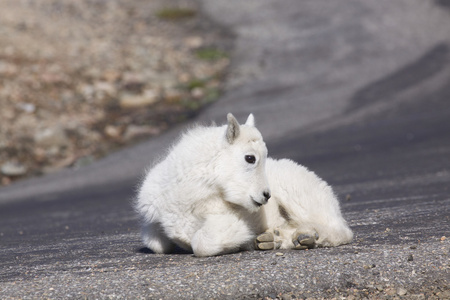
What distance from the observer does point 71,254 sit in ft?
25.5

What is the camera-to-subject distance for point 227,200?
6742 millimetres

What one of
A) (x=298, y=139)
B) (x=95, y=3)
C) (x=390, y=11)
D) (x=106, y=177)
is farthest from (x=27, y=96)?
(x=390, y=11)

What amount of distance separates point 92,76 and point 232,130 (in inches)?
612

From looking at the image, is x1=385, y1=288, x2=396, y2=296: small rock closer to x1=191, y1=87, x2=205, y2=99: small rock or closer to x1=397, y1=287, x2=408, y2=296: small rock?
x1=397, y1=287, x2=408, y2=296: small rock

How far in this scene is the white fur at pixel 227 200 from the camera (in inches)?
263

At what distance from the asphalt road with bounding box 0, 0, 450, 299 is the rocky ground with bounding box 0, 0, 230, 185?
1030 mm

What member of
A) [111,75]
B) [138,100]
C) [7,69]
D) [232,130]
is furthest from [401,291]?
[7,69]

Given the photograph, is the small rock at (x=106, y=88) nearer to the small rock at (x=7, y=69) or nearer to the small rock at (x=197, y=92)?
the small rock at (x=197, y=92)

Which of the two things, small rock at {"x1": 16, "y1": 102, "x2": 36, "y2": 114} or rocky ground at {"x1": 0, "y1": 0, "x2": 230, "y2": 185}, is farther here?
small rock at {"x1": 16, "y1": 102, "x2": 36, "y2": 114}

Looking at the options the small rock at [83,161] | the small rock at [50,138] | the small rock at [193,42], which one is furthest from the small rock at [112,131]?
the small rock at [193,42]

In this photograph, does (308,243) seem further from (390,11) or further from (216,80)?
(390,11)

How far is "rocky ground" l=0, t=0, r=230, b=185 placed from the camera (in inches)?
707

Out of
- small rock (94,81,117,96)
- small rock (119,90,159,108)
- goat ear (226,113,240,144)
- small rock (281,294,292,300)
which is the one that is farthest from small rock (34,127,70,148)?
small rock (281,294,292,300)

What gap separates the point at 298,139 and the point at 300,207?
1033cm
